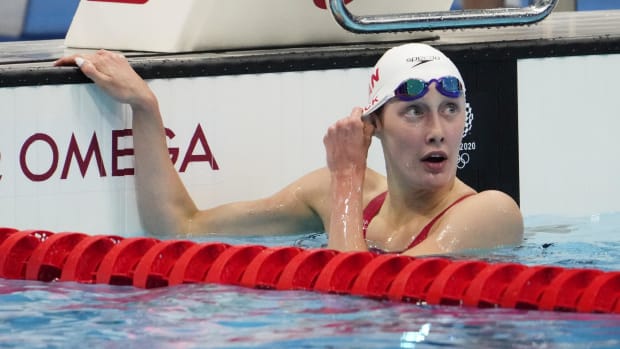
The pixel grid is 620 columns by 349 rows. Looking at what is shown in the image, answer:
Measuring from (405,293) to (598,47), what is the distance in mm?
1741

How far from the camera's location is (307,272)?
11.0 ft

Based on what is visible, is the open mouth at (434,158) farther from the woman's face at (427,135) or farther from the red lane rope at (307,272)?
the red lane rope at (307,272)

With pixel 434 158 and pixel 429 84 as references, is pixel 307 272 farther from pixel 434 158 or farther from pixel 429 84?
pixel 429 84

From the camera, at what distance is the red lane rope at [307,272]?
3.07 meters

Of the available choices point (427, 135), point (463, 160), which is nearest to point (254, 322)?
point (427, 135)

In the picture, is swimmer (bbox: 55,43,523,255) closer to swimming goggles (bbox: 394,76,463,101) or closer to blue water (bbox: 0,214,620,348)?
swimming goggles (bbox: 394,76,463,101)

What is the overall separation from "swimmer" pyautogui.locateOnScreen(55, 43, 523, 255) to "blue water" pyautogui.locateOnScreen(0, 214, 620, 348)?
18.5 inches

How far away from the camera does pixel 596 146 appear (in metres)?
4.61

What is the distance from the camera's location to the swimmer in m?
3.59

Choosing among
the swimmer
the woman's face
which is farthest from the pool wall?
the woman's face

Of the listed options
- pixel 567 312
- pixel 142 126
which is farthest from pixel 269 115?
pixel 567 312

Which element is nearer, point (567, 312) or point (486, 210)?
point (567, 312)

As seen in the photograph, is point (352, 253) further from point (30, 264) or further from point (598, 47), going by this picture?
point (598, 47)

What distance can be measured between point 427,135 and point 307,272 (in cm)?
53
